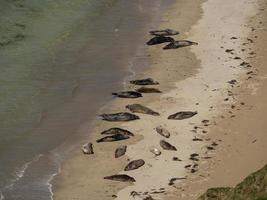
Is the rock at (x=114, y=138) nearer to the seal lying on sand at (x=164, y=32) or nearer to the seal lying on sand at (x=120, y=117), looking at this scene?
the seal lying on sand at (x=120, y=117)

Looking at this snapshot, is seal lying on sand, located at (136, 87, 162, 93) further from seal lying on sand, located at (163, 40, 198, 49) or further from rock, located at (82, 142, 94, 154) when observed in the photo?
seal lying on sand, located at (163, 40, 198, 49)

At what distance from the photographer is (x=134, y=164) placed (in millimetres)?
15938

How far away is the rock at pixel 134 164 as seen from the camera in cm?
1581

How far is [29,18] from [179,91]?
9.14 m

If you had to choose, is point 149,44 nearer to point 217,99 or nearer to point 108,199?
point 217,99

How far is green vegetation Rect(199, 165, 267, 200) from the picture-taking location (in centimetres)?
1231

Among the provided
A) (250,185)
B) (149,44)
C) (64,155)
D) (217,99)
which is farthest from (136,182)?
(149,44)

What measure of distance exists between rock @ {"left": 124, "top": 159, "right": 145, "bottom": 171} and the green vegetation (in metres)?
3.04

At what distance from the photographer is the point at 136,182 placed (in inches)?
600

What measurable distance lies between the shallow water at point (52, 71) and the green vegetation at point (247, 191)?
368 centimetres

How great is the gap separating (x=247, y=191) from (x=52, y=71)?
34.5 feet

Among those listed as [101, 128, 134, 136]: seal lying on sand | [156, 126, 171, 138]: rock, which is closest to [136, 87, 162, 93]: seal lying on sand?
[156, 126, 171, 138]: rock

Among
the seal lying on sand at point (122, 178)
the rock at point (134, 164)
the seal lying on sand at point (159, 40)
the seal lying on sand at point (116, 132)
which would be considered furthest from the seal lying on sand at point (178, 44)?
the seal lying on sand at point (122, 178)

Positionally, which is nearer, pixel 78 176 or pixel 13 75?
pixel 78 176
